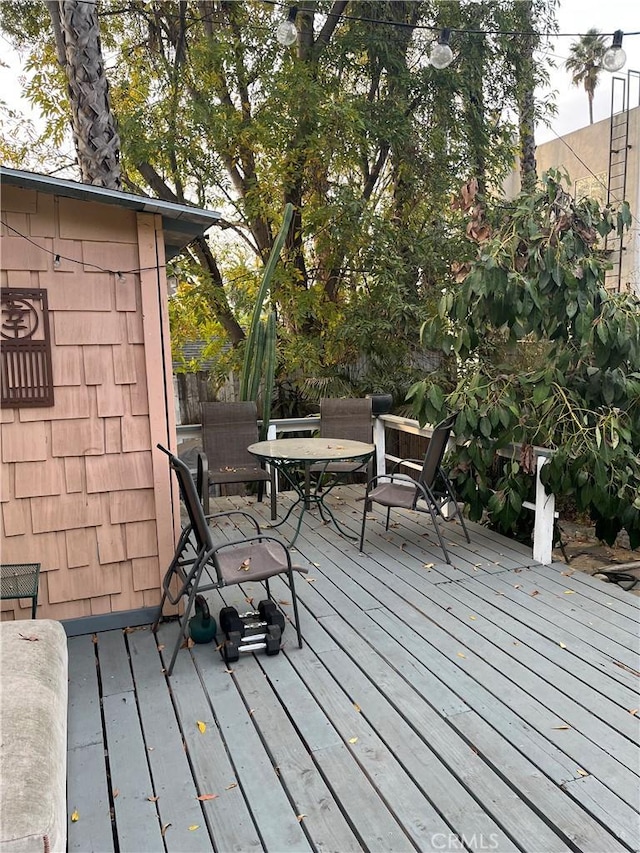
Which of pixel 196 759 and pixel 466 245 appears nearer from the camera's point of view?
pixel 196 759

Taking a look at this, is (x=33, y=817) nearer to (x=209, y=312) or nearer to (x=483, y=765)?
(x=483, y=765)

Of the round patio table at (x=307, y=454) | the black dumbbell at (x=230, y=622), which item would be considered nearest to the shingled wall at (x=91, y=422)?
the black dumbbell at (x=230, y=622)

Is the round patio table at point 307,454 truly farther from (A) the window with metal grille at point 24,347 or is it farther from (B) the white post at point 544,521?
(A) the window with metal grille at point 24,347

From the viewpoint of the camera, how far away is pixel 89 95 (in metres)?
4.88

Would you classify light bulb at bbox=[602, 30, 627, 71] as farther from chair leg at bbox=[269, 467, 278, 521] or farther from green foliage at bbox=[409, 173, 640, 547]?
chair leg at bbox=[269, 467, 278, 521]

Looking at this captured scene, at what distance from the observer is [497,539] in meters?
4.46

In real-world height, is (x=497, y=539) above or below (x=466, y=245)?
below

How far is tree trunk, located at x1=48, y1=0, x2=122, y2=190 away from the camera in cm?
484

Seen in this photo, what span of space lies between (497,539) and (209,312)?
456 centimetres

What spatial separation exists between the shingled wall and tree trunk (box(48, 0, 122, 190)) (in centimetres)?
238

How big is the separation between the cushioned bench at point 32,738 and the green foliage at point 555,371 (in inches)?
110

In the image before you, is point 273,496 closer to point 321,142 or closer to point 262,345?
point 262,345

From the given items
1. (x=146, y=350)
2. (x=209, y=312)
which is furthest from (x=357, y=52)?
(x=146, y=350)

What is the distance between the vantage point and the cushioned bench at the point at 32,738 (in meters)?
1.36
